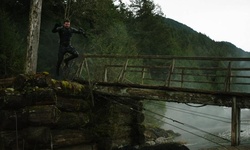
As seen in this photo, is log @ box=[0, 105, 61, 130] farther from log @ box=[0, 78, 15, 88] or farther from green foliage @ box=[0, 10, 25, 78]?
green foliage @ box=[0, 10, 25, 78]

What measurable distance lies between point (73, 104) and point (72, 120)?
0.65 metres

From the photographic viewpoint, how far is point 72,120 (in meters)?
13.4

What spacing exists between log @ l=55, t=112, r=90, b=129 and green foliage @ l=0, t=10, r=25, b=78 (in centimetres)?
655

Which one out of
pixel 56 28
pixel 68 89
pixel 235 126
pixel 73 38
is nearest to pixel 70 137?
pixel 68 89

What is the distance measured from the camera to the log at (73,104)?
508 inches

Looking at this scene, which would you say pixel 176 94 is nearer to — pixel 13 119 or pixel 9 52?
pixel 13 119

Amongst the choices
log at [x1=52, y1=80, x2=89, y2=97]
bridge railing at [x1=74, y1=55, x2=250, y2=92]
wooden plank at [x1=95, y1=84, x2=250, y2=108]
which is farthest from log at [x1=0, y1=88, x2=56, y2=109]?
wooden plank at [x1=95, y1=84, x2=250, y2=108]

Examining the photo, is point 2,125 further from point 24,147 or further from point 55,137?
point 55,137

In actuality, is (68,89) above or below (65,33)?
below

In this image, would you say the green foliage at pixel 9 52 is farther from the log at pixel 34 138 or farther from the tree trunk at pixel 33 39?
the log at pixel 34 138

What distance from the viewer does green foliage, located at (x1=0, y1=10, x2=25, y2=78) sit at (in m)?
18.9

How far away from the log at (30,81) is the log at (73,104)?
3.64 feet

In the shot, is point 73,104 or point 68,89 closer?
point 68,89

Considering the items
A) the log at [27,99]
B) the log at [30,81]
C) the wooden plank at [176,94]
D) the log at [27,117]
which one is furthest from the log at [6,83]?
the wooden plank at [176,94]
